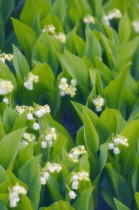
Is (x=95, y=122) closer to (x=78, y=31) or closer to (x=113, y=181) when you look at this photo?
(x=113, y=181)

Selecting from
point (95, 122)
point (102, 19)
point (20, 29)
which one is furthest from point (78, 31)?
point (95, 122)

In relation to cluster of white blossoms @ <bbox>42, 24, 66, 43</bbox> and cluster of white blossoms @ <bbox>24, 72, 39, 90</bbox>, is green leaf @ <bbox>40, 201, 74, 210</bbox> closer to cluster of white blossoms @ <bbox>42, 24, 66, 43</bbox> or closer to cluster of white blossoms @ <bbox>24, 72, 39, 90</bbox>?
cluster of white blossoms @ <bbox>24, 72, 39, 90</bbox>

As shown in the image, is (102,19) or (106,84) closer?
(106,84)

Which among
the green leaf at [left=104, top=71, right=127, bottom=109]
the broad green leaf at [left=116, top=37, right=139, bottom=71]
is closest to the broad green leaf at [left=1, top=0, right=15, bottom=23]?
the broad green leaf at [left=116, top=37, right=139, bottom=71]

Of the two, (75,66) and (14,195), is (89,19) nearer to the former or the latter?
(75,66)

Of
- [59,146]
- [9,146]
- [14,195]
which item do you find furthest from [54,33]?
[14,195]

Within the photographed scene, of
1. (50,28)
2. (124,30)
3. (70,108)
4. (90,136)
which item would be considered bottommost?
(70,108)

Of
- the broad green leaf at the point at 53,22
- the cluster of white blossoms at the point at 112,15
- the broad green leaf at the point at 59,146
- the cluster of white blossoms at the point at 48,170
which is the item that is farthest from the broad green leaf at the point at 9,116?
the cluster of white blossoms at the point at 112,15
